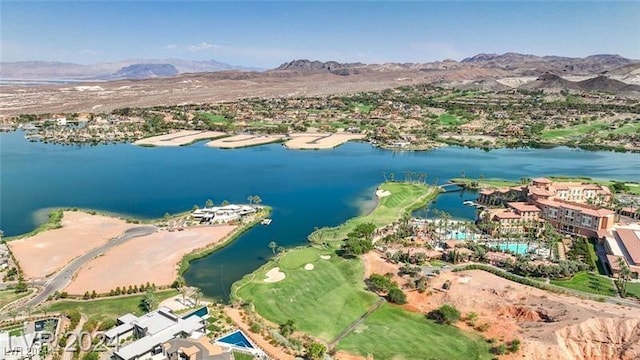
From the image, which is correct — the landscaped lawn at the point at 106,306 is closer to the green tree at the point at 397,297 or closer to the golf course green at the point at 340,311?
the golf course green at the point at 340,311

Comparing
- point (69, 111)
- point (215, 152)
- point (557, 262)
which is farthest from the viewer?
point (69, 111)

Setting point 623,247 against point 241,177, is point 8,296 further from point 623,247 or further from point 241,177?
point 623,247

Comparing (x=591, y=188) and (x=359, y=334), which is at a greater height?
(x=591, y=188)

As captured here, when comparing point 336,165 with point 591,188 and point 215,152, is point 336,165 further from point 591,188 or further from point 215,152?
point 591,188

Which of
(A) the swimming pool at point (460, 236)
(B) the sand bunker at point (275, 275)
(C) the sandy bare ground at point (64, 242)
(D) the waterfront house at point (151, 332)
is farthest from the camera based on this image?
(A) the swimming pool at point (460, 236)

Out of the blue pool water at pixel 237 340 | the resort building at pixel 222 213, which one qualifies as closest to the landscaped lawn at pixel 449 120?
the resort building at pixel 222 213

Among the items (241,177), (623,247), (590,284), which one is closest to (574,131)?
(623,247)

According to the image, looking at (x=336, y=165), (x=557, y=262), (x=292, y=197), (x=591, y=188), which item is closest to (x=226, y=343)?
(x=557, y=262)
